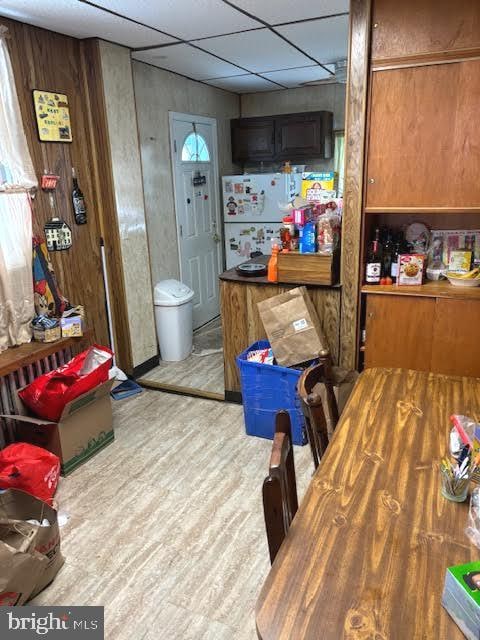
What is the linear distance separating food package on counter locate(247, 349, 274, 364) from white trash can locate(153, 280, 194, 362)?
3.96ft

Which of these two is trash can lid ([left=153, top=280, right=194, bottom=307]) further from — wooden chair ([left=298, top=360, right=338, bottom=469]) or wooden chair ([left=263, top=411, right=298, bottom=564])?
wooden chair ([left=263, top=411, right=298, bottom=564])

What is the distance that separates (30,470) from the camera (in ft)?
7.20

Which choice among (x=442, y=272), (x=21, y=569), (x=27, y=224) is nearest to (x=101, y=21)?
(x=27, y=224)

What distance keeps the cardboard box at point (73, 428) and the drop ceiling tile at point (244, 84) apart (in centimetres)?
321

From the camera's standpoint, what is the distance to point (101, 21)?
2689 millimetres

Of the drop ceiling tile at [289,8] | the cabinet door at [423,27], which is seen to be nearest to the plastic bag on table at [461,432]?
the cabinet door at [423,27]

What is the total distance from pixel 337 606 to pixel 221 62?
387 centimetres

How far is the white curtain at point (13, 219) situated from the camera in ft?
8.35

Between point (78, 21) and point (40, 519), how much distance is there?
2.64 meters

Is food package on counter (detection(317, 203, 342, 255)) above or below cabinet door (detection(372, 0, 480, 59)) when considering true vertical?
below

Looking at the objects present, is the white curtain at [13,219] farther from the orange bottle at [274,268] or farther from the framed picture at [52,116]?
the orange bottle at [274,268]

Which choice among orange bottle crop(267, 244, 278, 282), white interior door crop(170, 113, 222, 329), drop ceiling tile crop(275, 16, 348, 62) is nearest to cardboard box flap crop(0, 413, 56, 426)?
orange bottle crop(267, 244, 278, 282)

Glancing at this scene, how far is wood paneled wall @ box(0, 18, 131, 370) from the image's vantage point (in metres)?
2.76

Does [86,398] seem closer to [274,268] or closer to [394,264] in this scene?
[274,268]
